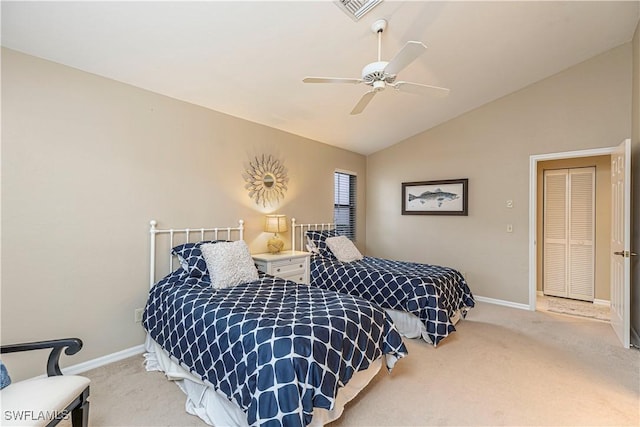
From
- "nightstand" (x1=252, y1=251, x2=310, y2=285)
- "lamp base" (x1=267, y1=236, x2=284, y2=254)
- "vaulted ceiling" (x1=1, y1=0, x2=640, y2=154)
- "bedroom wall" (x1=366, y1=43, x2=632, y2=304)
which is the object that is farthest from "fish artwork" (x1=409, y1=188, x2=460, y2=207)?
"lamp base" (x1=267, y1=236, x2=284, y2=254)

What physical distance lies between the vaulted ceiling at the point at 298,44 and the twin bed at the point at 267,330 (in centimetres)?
153

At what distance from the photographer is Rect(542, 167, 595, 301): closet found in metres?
4.61

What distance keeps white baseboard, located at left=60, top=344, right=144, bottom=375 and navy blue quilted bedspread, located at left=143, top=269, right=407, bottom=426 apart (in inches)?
17.6

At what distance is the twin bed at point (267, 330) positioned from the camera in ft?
5.34

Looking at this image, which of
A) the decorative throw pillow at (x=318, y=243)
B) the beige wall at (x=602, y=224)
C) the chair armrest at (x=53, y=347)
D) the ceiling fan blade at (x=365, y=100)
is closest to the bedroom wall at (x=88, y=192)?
the chair armrest at (x=53, y=347)

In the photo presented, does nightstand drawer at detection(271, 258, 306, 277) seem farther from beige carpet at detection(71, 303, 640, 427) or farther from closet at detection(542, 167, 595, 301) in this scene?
closet at detection(542, 167, 595, 301)

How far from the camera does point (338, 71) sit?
3.10 metres

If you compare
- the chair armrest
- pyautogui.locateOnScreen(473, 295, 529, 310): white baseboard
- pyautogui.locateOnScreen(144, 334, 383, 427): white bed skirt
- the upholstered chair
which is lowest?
pyautogui.locateOnScreen(473, 295, 529, 310): white baseboard

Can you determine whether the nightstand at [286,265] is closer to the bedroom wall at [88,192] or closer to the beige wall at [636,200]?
the bedroom wall at [88,192]

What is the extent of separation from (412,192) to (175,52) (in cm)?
414

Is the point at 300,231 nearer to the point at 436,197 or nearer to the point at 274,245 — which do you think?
the point at 274,245

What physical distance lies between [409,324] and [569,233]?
3409 mm

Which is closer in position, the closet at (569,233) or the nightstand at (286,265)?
the nightstand at (286,265)

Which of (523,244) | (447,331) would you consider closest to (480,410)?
(447,331)
